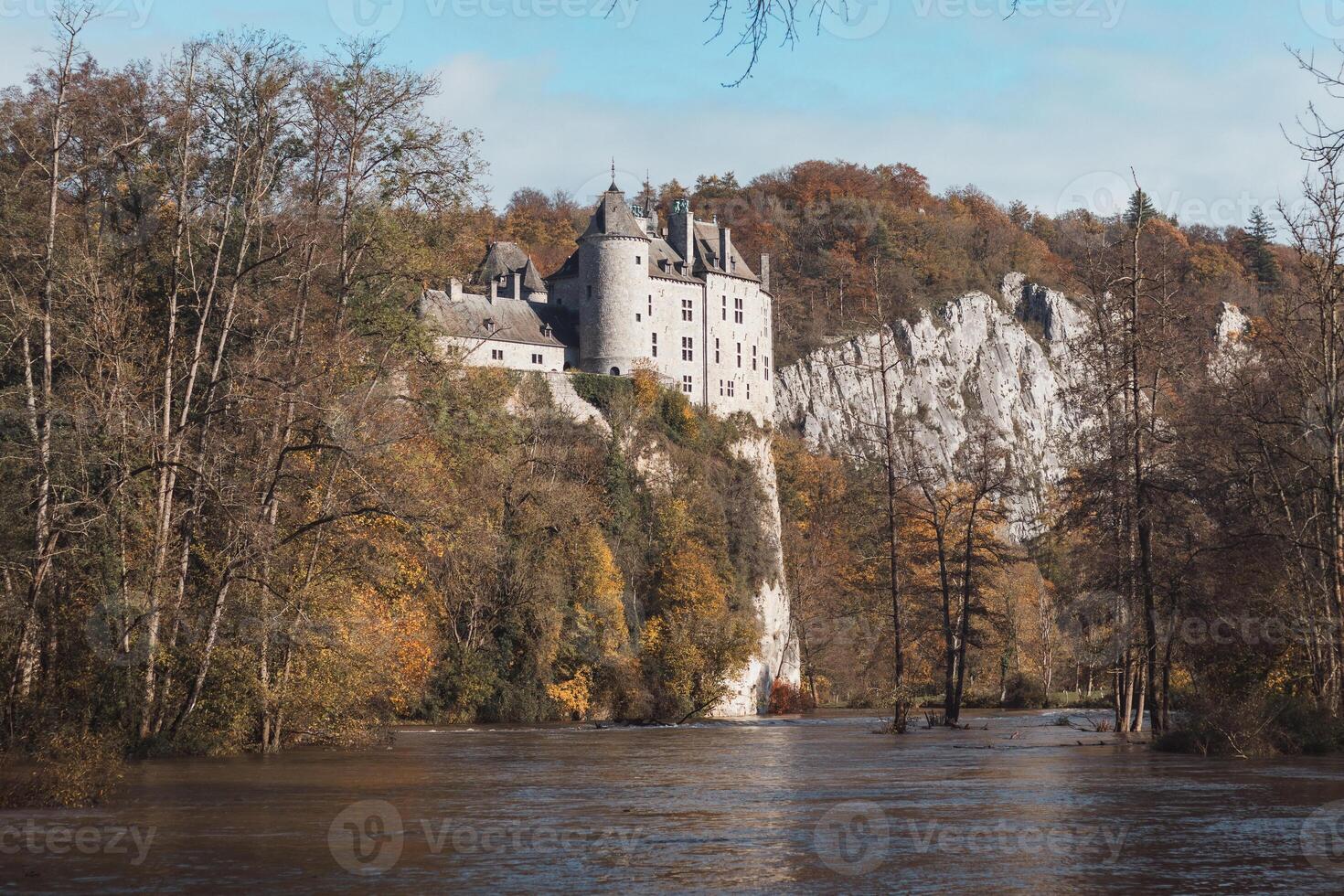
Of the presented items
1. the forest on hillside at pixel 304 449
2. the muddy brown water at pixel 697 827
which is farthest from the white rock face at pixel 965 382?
the muddy brown water at pixel 697 827

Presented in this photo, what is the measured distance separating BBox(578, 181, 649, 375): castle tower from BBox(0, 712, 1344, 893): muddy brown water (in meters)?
60.6

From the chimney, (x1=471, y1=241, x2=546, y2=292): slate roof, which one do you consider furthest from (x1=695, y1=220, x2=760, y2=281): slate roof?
(x1=471, y1=241, x2=546, y2=292): slate roof

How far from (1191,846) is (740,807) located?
22.7 ft

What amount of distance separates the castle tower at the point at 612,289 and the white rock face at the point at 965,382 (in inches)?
1609

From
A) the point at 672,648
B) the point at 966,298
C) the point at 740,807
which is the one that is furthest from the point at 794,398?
the point at 740,807

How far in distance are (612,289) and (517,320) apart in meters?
6.40

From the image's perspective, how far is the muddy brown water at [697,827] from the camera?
48.1ft

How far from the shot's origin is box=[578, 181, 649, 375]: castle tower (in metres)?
90.9

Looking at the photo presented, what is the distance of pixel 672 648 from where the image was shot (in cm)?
6156

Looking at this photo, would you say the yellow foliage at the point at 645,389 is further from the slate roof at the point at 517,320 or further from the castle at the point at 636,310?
the slate roof at the point at 517,320

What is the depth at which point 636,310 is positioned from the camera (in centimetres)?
9244

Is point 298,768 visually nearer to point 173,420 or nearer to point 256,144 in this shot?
point 173,420

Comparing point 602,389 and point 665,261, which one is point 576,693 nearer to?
point 602,389

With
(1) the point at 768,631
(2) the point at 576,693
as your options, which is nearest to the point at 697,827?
(2) the point at 576,693
